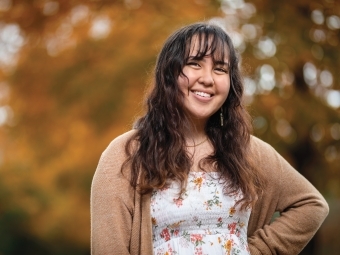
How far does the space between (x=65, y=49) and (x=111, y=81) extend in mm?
489

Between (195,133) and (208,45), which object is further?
(195,133)

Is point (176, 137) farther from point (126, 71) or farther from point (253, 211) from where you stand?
point (126, 71)

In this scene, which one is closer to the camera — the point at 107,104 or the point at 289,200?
the point at 289,200

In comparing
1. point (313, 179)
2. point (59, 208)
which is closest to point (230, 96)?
point (313, 179)

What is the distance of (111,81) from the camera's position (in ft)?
19.1

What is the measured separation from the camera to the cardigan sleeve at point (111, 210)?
2.60m

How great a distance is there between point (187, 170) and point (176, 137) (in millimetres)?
151

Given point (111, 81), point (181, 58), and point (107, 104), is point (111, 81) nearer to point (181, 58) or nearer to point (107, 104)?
point (107, 104)

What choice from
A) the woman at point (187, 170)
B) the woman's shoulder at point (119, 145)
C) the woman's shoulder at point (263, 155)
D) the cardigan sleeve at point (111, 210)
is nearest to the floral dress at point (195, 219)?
the woman at point (187, 170)

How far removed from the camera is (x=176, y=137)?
275 cm

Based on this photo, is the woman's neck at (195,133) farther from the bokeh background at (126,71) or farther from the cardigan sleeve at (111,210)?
the bokeh background at (126,71)

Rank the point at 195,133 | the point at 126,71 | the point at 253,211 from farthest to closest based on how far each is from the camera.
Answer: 1. the point at 126,71
2. the point at 253,211
3. the point at 195,133

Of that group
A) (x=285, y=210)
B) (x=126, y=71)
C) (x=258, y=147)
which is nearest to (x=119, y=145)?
(x=258, y=147)

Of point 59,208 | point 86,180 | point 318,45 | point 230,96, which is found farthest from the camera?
point 59,208
